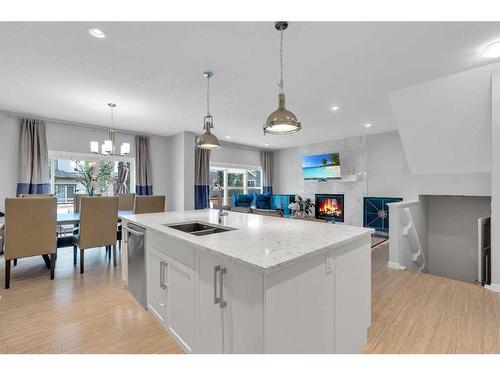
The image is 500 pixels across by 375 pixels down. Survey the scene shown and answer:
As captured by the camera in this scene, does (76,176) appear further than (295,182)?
No

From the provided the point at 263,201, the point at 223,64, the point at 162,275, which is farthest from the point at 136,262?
the point at 263,201

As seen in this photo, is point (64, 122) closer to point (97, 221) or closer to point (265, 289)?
point (97, 221)

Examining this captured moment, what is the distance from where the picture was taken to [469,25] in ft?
6.29

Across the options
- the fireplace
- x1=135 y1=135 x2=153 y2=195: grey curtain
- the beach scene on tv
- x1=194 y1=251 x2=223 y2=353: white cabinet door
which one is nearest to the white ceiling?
x1=135 y1=135 x2=153 y2=195: grey curtain

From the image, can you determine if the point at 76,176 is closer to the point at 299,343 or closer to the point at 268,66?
the point at 268,66

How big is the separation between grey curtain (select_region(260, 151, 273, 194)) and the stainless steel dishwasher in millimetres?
6016

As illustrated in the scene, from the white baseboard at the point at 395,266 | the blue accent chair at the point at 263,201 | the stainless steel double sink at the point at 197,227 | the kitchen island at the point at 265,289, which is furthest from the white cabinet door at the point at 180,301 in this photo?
the blue accent chair at the point at 263,201

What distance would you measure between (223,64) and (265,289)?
234cm

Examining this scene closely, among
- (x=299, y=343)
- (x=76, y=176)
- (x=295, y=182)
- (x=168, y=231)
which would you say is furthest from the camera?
(x=295, y=182)

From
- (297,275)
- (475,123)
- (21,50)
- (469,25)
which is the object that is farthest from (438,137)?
(21,50)

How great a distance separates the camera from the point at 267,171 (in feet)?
27.3

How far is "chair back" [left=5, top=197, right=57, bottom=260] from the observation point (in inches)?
107

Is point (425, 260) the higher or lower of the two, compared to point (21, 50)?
lower
